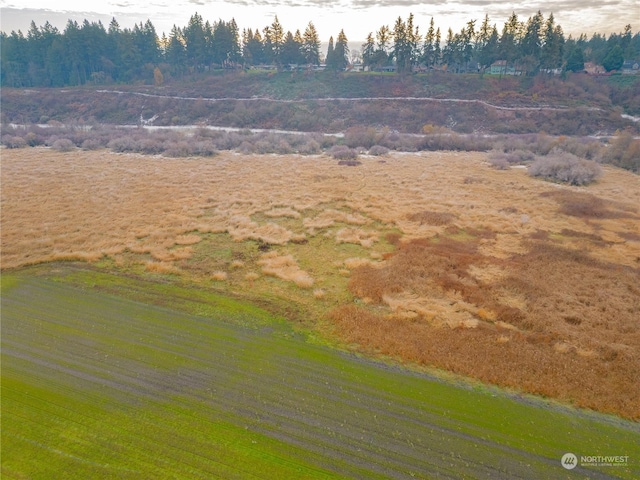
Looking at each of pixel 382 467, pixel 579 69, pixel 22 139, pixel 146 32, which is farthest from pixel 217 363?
pixel 146 32

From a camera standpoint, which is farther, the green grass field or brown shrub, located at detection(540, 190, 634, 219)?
brown shrub, located at detection(540, 190, 634, 219)

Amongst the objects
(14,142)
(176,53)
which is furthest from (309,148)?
(176,53)

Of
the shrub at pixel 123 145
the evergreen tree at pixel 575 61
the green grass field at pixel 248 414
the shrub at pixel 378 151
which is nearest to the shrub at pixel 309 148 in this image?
the shrub at pixel 378 151

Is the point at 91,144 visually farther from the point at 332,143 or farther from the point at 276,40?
the point at 276,40

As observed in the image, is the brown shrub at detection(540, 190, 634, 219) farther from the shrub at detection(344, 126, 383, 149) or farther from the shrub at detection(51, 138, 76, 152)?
the shrub at detection(51, 138, 76, 152)

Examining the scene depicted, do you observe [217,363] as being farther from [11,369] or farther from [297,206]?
[297,206]

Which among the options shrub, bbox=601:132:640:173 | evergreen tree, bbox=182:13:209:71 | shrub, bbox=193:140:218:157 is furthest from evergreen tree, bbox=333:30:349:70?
shrub, bbox=601:132:640:173
